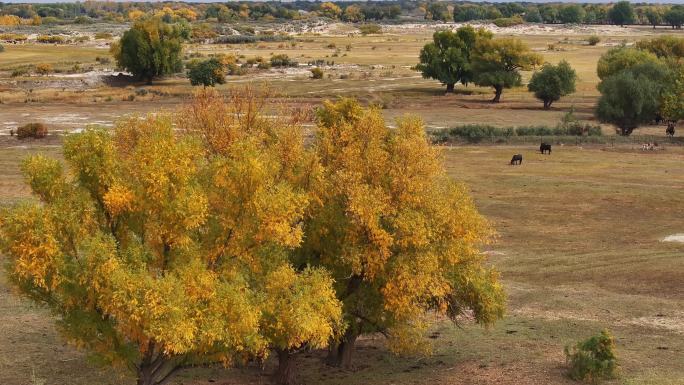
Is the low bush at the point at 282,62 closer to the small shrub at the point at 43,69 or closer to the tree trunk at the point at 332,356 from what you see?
the small shrub at the point at 43,69

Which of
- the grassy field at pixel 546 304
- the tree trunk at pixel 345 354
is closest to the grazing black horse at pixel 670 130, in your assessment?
the grassy field at pixel 546 304

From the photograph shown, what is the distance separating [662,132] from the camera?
90938 millimetres

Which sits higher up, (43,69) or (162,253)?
(162,253)

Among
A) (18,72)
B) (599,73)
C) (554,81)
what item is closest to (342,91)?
(554,81)

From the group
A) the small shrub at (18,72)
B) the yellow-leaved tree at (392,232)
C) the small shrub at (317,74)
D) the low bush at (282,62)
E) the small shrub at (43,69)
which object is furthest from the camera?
the low bush at (282,62)

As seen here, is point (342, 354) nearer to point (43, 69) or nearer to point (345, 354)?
point (345, 354)

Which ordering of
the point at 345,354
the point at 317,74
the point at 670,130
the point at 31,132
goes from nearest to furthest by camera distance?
the point at 345,354, the point at 31,132, the point at 670,130, the point at 317,74

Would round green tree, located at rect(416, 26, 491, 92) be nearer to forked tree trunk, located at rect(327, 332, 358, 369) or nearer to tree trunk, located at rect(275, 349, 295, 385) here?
forked tree trunk, located at rect(327, 332, 358, 369)

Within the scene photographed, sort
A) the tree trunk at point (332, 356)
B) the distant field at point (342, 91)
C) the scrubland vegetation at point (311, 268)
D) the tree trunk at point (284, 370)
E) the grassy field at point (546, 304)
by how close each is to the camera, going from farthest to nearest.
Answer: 1. the distant field at point (342, 91)
2. the tree trunk at point (332, 356)
3. the grassy field at point (546, 304)
4. the tree trunk at point (284, 370)
5. the scrubland vegetation at point (311, 268)

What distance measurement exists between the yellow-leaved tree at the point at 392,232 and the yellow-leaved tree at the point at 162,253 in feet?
6.35

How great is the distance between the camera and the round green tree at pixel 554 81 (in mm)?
104625

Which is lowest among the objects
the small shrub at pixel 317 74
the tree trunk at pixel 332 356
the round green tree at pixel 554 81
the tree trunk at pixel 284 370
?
the tree trunk at pixel 332 356

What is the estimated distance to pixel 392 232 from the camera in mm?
24734

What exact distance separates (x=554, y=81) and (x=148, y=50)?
188 feet
